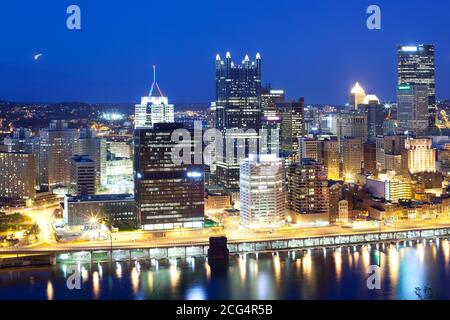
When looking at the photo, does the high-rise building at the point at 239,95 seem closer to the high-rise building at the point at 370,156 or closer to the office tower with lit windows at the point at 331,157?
the office tower with lit windows at the point at 331,157

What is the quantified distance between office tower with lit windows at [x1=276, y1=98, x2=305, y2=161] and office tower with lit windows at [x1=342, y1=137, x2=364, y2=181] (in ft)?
7.26

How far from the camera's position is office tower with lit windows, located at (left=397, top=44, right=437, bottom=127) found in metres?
24.5

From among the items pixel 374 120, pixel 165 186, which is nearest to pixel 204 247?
pixel 165 186

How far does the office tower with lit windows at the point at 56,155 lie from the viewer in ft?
50.4

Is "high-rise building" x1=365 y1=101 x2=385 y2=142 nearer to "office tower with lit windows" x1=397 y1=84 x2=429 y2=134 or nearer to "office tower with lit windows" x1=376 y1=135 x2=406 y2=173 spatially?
"office tower with lit windows" x1=397 y1=84 x2=429 y2=134

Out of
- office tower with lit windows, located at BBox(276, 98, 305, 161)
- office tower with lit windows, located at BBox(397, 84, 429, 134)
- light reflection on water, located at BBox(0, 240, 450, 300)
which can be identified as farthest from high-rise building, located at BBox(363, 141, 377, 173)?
light reflection on water, located at BBox(0, 240, 450, 300)

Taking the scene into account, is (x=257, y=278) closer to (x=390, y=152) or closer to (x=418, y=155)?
(x=390, y=152)

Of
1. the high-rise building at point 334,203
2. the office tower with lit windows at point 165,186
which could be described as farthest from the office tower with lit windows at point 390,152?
the office tower with lit windows at point 165,186

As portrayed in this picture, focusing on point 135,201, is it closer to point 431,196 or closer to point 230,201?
point 230,201

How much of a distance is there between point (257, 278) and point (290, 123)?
45.1ft

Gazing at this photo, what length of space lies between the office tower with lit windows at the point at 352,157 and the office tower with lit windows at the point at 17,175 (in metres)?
8.38

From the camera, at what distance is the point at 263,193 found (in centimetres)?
1074

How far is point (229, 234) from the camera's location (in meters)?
9.85

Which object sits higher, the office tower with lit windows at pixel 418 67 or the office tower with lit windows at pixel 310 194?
the office tower with lit windows at pixel 418 67
